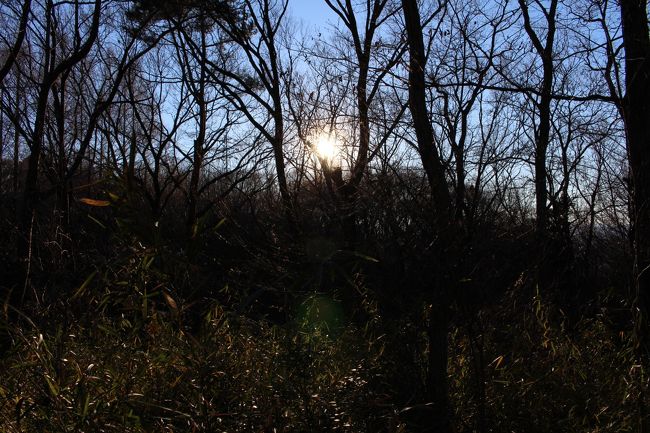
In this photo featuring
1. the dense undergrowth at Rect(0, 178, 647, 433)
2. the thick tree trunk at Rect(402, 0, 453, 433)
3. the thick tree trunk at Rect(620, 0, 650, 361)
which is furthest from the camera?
the thick tree trunk at Rect(620, 0, 650, 361)

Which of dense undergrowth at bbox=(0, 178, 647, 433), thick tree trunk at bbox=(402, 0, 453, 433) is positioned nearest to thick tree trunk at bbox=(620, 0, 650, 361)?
dense undergrowth at bbox=(0, 178, 647, 433)

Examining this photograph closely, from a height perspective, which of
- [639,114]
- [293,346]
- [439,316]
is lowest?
[293,346]

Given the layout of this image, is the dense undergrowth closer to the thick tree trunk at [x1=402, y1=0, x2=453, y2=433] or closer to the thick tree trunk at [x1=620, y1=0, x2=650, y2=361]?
the thick tree trunk at [x1=402, y1=0, x2=453, y2=433]

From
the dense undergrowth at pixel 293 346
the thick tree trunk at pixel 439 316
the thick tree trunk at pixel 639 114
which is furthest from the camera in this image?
the thick tree trunk at pixel 639 114

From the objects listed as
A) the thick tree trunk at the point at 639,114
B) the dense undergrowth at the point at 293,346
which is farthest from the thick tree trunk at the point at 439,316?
the thick tree trunk at the point at 639,114

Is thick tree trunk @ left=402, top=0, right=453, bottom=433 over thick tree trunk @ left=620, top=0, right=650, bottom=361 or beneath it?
beneath

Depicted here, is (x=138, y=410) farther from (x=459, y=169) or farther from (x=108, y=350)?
(x=459, y=169)

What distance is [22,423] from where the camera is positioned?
2971mm

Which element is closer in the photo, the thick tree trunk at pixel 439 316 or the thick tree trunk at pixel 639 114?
the thick tree trunk at pixel 439 316

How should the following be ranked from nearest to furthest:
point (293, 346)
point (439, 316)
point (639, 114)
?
point (293, 346) → point (439, 316) → point (639, 114)

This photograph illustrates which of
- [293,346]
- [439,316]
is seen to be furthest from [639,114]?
[293,346]

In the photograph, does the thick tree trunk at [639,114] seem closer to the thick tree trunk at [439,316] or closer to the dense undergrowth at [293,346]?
the dense undergrowth at [293,346]

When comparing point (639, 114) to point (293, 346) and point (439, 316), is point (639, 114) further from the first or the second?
point (293, 346)

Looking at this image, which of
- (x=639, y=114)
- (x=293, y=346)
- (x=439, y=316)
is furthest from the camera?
(x=639, y=114)
